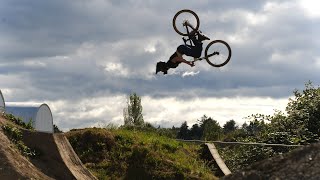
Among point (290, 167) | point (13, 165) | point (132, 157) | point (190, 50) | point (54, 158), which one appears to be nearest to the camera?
point (290, 167)

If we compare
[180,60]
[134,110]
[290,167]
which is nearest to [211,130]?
[134,110]

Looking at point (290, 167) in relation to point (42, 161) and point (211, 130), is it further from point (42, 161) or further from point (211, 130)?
point (211, 130)

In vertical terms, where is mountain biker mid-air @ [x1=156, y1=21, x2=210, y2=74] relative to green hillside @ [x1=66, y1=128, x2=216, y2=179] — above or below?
above

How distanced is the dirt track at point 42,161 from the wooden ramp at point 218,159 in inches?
251

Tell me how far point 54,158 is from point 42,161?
0.37 meters

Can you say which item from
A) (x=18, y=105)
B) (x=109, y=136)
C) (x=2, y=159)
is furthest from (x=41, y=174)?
(x=18, y=105)

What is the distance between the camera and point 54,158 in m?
13.9

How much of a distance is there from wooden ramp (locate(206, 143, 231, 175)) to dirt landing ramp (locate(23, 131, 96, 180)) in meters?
6.37

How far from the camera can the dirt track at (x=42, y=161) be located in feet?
38.9

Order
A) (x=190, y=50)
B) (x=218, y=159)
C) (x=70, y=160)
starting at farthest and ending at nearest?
(x=218, y=159)
(x=190, y=50)
(x=70, y=160)

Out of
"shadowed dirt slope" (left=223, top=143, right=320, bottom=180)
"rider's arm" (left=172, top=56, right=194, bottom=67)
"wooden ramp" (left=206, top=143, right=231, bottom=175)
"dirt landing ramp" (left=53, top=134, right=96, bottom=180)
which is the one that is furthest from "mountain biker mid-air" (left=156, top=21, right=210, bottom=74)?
"shadowed dirt slope" (left=223, top=143, right=320, bottom=180)

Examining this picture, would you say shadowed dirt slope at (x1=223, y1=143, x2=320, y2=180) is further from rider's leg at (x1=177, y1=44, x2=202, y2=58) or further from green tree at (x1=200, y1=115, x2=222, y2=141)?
green tree at (x1=200, y1=115, x2=222, y2=141)

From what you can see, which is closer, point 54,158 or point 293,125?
point 54,158

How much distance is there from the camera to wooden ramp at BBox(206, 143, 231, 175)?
19.2 metres
